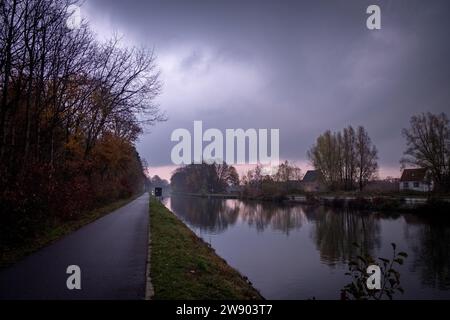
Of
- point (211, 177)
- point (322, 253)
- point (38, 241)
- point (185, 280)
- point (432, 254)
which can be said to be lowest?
point (322, 253)

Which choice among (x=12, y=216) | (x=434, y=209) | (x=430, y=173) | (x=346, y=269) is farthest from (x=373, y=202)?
(x=12, y=216)

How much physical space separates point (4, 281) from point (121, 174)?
4042cm

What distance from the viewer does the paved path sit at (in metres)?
5.85

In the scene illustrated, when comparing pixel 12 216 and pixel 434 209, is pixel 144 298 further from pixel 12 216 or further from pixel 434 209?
pixel 434 209

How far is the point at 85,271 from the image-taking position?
24.2ft

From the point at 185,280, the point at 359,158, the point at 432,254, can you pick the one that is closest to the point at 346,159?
the point at 359,158

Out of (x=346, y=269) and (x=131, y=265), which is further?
(x=346, y=269)

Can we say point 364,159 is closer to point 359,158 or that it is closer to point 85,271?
point 359,158

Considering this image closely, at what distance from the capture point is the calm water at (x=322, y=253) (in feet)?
37.9

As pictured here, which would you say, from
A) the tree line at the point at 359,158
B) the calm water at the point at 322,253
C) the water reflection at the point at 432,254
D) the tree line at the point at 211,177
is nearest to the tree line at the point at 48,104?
the calm water at the point at 322,253

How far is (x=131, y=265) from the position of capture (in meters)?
8.09

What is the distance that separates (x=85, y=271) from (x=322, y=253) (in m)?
13.0

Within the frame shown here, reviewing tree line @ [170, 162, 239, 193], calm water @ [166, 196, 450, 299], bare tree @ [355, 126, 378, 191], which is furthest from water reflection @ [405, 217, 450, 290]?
tree line @ [170, 162, 239, 193]

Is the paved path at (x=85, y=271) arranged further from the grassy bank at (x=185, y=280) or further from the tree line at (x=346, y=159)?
the tree line at (x=346, y=159)
